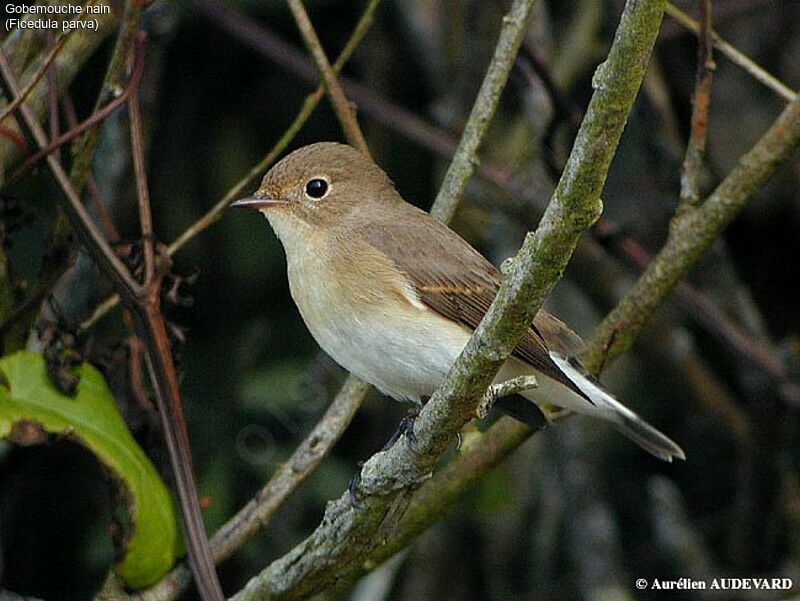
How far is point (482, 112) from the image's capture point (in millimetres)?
3902

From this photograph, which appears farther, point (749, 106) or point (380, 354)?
point (749, 106)

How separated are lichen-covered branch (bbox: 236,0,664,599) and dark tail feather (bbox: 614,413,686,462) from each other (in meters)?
1.18

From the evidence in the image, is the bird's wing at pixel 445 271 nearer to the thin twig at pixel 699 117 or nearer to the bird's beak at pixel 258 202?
the bird's beak at pixel 258 202

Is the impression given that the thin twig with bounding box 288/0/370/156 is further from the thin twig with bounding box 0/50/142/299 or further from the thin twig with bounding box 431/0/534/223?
the thin twig with bounding box 0/50/142/299

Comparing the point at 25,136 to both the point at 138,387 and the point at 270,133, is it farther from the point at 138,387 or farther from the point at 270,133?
the point at 270,133

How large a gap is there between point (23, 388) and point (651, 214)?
3.18 meters

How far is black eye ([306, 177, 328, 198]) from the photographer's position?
4066 millimetres

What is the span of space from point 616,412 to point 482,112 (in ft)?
3.43

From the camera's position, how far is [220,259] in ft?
17.9

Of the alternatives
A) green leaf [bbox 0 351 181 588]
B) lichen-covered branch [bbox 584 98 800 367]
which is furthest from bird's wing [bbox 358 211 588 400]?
green leaf [bbox 0 351 181 588]

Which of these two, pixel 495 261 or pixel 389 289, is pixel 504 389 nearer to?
pixel 389 289

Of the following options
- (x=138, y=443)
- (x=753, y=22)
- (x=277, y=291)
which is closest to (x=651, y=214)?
(x=753, y=22)

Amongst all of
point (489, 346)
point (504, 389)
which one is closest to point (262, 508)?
point (504, 389)

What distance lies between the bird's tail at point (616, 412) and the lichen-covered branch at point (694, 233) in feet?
0.31
